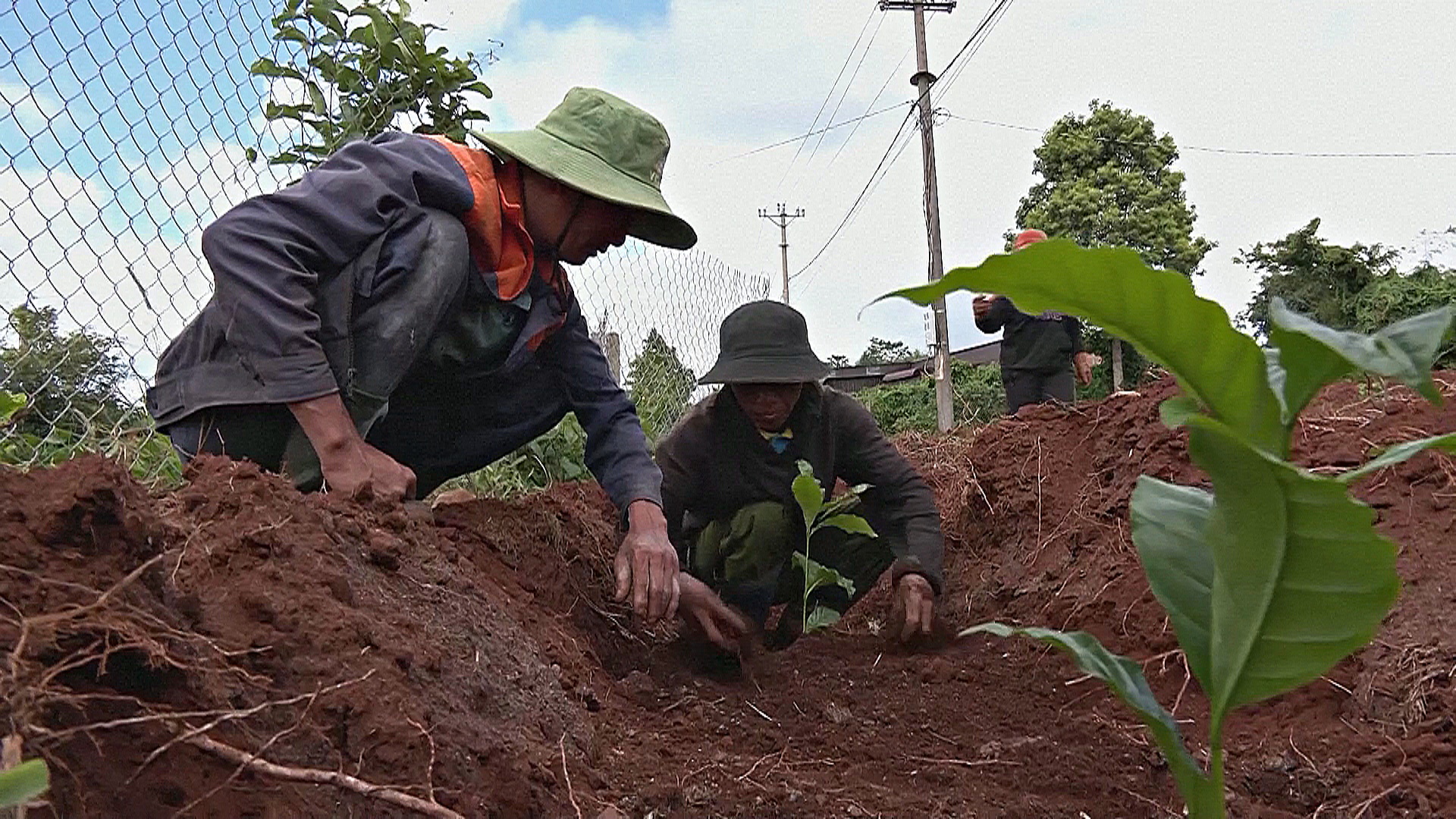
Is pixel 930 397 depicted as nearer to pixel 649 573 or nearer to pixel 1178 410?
pixel 649 573

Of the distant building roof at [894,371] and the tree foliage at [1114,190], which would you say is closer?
the tree foliage at [1114,190]

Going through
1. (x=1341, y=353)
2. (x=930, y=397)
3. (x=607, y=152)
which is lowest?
(x=1341, y=353)

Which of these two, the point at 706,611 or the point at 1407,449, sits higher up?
the point at 1407,449

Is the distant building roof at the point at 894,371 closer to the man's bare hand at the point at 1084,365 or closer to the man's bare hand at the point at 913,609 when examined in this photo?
the man's bare hand at the point at 1084,365

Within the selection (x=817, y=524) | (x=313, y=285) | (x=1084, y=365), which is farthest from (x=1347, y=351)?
(x=1084, y=365)

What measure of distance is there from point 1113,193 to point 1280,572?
73.5ft

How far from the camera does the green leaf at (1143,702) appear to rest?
1.10 meters

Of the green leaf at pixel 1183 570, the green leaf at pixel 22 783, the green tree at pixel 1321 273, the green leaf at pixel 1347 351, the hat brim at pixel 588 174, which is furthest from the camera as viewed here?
the green tree at pixel 1321 273

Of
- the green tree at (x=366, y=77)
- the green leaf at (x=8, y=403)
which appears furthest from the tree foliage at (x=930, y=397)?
the green leaf at (x=8, y=403)

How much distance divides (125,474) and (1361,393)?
336 centimetres

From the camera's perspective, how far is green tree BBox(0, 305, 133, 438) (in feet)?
8.43

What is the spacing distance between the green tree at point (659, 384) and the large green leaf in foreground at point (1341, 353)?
15.4 feet

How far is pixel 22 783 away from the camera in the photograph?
2.26 ft

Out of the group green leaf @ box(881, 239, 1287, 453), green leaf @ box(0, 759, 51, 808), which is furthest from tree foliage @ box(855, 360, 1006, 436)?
green leaf @ box(0, 759, 51, 808)
